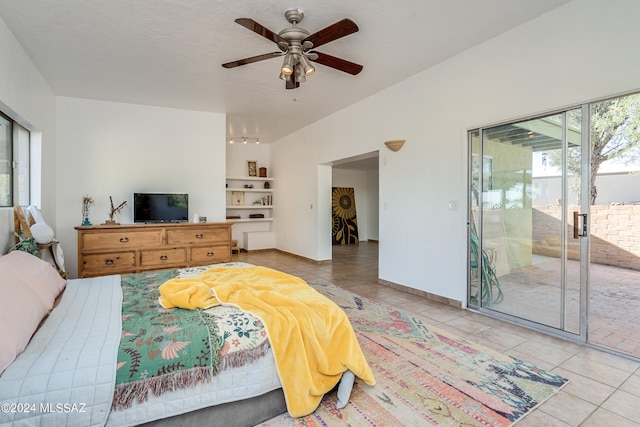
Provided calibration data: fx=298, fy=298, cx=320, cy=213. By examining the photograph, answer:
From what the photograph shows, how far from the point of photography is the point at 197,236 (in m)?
4.64

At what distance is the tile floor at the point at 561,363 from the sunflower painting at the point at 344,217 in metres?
4.79

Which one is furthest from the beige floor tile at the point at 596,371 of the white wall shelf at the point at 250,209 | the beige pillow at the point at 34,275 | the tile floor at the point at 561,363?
the white wall shelf at the point at 250,209

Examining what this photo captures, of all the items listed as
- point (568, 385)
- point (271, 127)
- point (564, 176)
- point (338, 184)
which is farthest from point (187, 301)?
point (338, 184)

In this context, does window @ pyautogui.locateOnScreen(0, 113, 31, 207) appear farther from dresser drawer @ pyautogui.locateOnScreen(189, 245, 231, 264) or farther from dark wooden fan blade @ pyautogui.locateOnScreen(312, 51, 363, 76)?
dark wooden fan blade @ pyautogui.locateOnScreen(312, 51, 363, 76)

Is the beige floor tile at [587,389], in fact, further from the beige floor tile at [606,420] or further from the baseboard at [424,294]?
the baseboard at [424,294]

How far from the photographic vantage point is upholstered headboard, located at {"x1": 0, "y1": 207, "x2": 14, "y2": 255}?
2.71m

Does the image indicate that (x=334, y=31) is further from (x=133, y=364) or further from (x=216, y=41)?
(x=133, y=364)

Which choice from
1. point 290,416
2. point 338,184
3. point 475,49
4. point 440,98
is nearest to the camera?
point 290,416

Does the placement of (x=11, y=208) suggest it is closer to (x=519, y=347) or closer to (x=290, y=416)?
(x=290, y=416)

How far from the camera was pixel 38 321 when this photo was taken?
5.06 ft

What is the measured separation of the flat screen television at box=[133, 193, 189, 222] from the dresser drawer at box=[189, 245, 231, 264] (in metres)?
0.64

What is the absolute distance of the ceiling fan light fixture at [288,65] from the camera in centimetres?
251

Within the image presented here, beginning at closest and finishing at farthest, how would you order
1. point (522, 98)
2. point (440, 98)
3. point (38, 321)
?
1. point (38, 321)
2. point (522, 98)
3. point (440, 98)

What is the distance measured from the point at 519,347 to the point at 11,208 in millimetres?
4921
